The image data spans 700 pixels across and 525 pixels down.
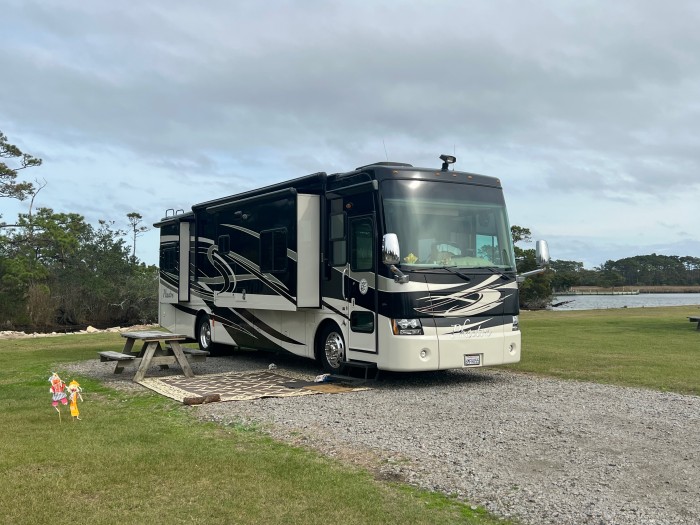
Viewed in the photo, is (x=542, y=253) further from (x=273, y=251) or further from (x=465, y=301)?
(x=273, y=251)

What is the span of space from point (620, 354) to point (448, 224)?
21.1ft

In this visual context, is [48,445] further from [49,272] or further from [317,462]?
[49,272]

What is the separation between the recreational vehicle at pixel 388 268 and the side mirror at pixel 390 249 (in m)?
0.01

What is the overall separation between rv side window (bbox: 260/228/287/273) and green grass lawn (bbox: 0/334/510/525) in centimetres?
390

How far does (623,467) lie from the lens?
208 inches

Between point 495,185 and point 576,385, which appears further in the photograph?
point 495,185

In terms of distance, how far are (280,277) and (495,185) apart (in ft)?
11.8

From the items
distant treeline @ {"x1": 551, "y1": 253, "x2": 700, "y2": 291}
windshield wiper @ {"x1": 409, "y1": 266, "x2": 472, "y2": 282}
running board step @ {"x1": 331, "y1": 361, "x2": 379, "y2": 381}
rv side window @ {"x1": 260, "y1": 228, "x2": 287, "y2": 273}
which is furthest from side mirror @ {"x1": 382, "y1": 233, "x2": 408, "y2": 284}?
distant treeline @ {"x1": 551, "y1": 253, "x2": 700, "y2": 291}

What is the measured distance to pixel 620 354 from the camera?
45.9 ft

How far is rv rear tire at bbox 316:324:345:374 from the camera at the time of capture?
10211mm

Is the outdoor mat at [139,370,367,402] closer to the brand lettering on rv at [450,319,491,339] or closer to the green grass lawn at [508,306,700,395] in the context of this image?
the brand lettering on rv at [450,319,491,339]

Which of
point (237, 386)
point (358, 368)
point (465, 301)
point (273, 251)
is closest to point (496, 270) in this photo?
point (465, 301)

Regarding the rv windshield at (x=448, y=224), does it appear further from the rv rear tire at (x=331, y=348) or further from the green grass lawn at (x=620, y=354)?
the green grass lawn at (x=620, y=354)

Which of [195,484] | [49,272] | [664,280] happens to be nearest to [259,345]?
[195,484]
